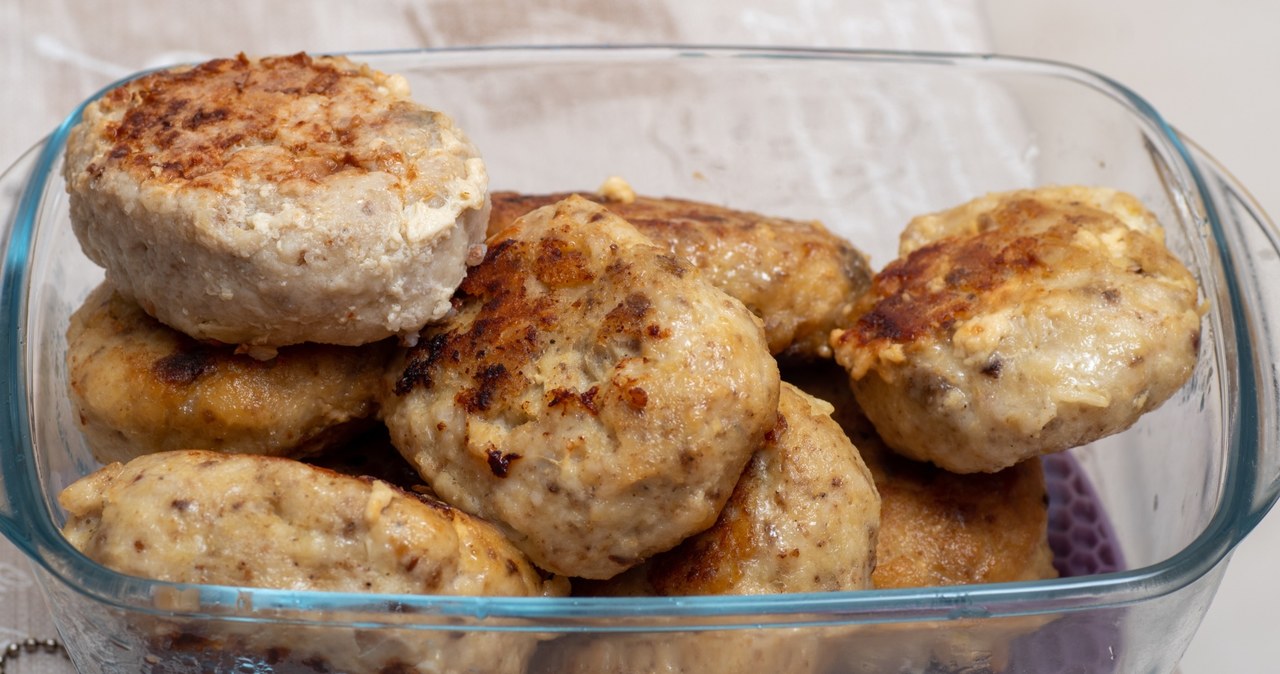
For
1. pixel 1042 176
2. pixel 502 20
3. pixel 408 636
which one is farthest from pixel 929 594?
pixel 502 20

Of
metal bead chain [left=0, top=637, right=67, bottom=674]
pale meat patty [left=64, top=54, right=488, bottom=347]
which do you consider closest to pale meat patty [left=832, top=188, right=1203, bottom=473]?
pale meat patty [left=64, top=54, right=488, bottom=347]

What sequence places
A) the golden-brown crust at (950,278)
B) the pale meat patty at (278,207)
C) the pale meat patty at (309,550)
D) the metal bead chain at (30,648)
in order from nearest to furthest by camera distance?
1. the pale meat patty at (309,550)
2. the pale meat patty at (278,207)
3. the golden-brown crust at (950,278)
4. the metal bead chain at (30,648)

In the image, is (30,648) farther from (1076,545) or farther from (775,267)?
(1076,545)

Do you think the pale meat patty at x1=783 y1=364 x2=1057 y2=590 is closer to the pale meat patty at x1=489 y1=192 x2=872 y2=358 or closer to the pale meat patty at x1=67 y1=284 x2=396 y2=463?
the pale meat patty at x1=489 y1=192 x2=872 y2=358

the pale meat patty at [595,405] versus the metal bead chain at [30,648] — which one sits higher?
the pale meat patty at [595,405]

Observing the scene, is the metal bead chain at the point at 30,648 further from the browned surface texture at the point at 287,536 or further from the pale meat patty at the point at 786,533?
the pale meat patty at the point at 786,533

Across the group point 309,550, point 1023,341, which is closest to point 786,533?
point 1023,341

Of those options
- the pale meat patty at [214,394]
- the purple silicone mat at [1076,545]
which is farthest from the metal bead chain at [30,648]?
the purple silicone mat at [1076,545]

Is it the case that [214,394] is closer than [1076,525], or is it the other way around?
[214,394]
